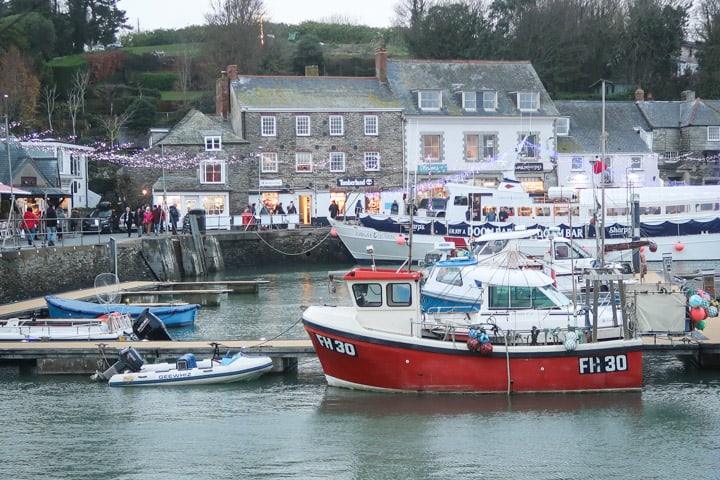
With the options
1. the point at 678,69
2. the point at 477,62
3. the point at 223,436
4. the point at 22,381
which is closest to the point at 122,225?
the point at 477,62

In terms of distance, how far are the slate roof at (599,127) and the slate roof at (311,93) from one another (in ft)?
35.7

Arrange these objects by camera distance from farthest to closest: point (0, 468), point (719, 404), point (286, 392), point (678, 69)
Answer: point (678, 69) < point (286, 392) < point (719, 404) < point (0, 468)

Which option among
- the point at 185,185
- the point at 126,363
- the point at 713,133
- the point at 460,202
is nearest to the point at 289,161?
the point at 185,185

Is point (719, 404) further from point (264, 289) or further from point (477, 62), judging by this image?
point (477, 62)

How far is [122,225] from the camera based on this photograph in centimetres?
5044

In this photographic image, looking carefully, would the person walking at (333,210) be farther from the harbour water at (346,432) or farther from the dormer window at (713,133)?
the harbour water at (346,432)

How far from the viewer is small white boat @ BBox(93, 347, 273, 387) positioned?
2280 cm

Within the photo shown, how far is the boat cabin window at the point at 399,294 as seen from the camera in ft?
70.1

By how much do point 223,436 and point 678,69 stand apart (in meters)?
65.2

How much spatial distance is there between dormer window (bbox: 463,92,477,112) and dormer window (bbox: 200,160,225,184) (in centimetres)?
1348

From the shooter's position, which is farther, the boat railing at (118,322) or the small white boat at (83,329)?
the boat railing at (118,322)

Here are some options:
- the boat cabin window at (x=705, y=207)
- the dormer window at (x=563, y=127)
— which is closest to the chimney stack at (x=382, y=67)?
the dormer window at (x=563, y=127)

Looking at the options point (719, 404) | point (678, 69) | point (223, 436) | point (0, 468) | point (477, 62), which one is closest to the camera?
point (0, 468)

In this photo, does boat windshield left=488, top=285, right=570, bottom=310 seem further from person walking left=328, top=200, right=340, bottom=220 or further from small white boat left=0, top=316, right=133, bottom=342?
person walking left=328, top=200, right=340, bottom=220
